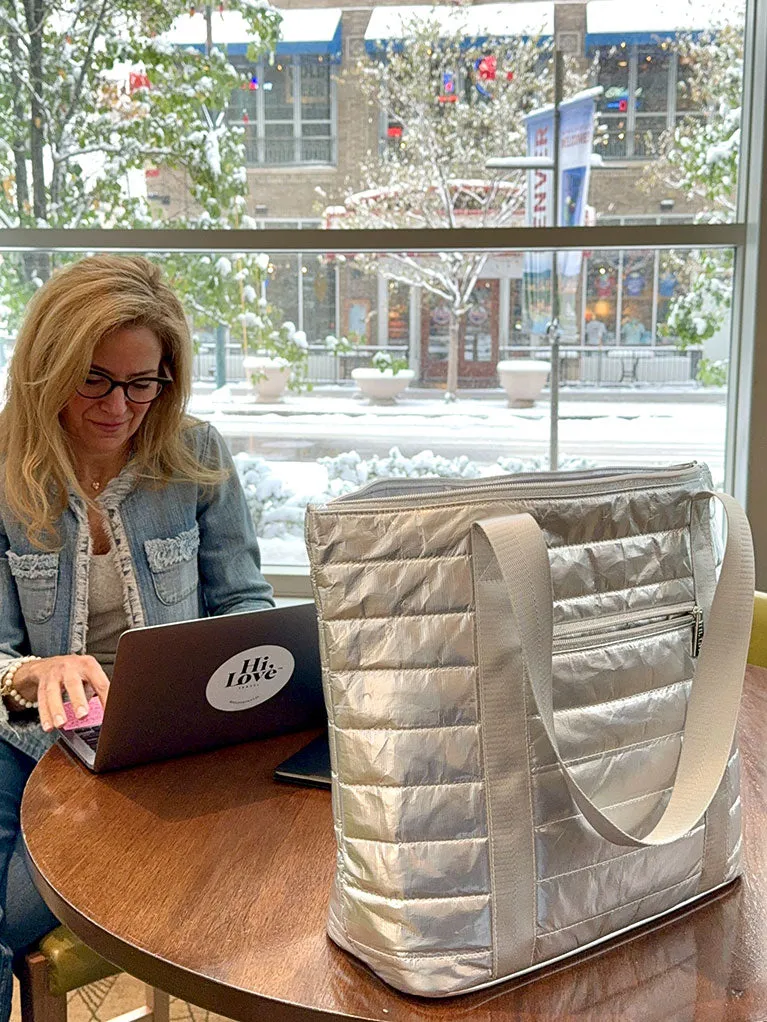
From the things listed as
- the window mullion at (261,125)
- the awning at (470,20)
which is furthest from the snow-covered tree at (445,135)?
the window mullion at (261,125)

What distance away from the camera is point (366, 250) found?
283 centimetres

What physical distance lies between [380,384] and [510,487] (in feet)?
7.44

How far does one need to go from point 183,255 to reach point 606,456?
1.29m

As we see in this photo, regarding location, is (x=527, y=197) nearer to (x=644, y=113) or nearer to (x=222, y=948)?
(x=644, y=113)

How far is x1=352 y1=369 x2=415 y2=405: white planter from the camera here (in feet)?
9.82

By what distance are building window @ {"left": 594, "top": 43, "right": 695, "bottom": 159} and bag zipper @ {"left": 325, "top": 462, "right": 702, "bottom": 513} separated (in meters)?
2.22

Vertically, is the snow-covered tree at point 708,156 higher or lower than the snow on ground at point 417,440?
higher

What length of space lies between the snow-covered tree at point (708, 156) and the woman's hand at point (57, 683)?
6.90 ft

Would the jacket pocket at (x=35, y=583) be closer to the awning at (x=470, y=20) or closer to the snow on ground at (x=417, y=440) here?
the snow on ground at (x=417, y=440)

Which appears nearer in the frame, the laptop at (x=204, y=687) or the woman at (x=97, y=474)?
the laptop at (x=204, y=687)

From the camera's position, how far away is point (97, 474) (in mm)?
1744

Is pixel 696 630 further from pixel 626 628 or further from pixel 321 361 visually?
pixel 321 361

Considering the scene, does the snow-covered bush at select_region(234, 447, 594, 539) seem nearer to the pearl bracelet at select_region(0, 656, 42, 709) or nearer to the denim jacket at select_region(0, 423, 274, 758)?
the denim jacket at select_region(0, 423, 274, 758)

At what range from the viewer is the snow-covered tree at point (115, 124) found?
2.90 m
